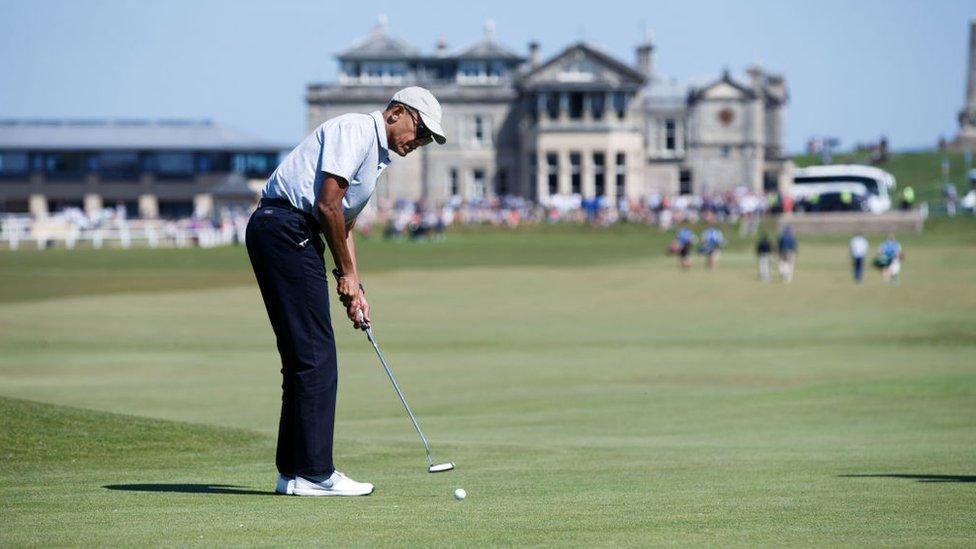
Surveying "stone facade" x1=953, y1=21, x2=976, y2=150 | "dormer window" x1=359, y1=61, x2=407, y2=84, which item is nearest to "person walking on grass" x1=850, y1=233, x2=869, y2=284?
"stone facade" x1=953, y1=21, x2=976, y2=150

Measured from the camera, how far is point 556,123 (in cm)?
12406

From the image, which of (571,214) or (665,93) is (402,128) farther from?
(665,93)

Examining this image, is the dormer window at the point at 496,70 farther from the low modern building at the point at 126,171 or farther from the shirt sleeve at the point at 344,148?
the shirt sleeve at the point at 344,148

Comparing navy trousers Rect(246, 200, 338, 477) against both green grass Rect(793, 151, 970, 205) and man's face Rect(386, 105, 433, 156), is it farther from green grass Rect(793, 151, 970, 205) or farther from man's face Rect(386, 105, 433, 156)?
green grass Rect(793, 151, 970, 205)

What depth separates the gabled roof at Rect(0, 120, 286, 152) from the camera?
130 meters

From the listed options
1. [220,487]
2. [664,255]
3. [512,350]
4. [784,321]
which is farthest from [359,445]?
[664,255]

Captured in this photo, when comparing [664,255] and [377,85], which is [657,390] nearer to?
[664,255]

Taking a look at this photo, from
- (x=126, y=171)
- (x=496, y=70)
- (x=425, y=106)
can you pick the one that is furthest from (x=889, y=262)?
(x=126, y=171)

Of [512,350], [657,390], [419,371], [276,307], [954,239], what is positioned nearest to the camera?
[276,307]

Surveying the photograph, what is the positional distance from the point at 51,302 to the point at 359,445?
34.1 metres

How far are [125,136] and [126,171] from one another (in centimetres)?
467

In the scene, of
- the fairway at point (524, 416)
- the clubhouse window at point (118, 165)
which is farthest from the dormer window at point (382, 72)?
the fairway at point (524, 416)

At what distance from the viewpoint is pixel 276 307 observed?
33.8 feet

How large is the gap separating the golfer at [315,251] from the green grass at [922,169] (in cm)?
10933
